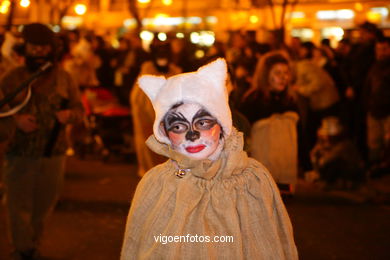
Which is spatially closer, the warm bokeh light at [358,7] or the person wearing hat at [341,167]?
the person wearing hat at [341,167]

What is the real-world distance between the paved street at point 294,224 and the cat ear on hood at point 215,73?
3.29 meters

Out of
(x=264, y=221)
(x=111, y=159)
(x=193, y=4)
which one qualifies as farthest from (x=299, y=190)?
(x=193, y=4)

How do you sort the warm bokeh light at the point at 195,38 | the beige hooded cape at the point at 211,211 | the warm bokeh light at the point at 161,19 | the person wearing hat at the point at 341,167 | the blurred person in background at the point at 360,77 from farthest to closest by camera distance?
the warm bokeh light at the point at 161,19 < the warm bokeh light at the point at 195,38 < the blurred person in background at the point at 360,77 < the person wearing hat at the point at 341,167 < the beige hooded cape at the point at 211,211

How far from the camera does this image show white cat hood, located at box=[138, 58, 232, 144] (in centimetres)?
329

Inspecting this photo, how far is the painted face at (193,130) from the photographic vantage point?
10.8 feet

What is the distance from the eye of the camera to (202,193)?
3301 mm

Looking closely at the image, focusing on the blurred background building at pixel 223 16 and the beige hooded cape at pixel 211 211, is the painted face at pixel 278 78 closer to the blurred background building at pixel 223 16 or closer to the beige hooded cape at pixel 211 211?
the beige hooded cape at pixel 211 211

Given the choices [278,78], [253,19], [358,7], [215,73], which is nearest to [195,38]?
[278,78]

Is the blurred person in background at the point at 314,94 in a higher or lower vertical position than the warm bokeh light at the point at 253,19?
lower

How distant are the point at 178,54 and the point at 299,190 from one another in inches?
182

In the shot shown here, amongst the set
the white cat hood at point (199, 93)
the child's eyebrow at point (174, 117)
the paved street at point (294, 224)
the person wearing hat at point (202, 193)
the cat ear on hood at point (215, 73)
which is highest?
the cat ear on hood at point (215, 73)

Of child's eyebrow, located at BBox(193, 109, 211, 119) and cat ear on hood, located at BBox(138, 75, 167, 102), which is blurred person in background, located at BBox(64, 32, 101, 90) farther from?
child's eyebrow, located at BBox(193, 109, 211, 119)

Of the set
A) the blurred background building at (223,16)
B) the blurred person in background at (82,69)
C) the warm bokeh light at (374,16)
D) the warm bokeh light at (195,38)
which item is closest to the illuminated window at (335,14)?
the blurred background building at (223,16)

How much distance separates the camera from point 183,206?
323cm
